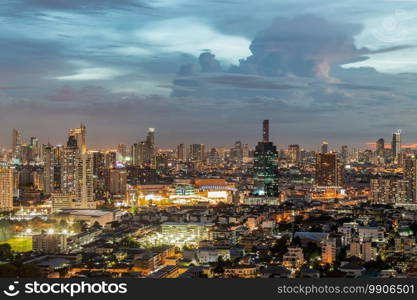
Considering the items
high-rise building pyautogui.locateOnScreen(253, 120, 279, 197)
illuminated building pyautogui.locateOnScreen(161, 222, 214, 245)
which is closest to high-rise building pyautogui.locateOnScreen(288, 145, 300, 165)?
high-rise building pyautogui.locateOnScreen(253, 120, 279, 197)

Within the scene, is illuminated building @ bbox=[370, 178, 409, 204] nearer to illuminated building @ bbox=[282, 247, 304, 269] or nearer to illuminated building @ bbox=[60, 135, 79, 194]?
illuminated building @ bbox=[60, 135, 79, 194]

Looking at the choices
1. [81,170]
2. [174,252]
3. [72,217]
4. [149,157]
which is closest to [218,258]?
[174,252]

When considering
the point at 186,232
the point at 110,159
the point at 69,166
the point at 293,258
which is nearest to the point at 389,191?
the point at 69,166

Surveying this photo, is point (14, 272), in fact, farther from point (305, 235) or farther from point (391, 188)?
point (391, 188)

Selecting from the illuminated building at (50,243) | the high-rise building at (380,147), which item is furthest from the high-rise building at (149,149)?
the illuminated building at (50,243)

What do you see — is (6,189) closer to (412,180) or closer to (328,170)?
(412,180)

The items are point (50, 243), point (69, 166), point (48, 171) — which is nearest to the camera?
point (50, 243)
